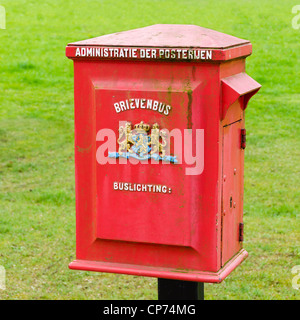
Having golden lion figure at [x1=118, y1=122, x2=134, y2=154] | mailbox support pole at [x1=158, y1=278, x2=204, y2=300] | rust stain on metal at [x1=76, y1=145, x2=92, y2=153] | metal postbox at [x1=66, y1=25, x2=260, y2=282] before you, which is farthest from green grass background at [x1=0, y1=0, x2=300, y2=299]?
golden lion figure at [x1=118, y1=122, x2=134, y2=154]

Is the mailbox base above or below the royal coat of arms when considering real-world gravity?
below

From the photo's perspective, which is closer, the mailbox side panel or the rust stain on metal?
the mailbox side panel

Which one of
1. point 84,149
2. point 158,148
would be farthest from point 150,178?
point 84,149

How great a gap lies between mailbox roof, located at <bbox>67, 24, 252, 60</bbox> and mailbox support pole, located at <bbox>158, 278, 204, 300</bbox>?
1165 millimetres

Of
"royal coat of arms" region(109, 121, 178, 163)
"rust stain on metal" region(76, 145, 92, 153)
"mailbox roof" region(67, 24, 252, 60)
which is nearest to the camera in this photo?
"mailbox roof" region(67, 24, 252, 60)

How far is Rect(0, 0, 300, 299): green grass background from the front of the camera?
540cm

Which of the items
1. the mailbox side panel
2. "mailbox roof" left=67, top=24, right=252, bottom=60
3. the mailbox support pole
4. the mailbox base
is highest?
"mailbox roof" left=67, top=24, right=252, bottom=60

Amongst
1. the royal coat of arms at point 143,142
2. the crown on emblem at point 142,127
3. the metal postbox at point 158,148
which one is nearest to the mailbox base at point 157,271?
the metal postbox at point 158,148

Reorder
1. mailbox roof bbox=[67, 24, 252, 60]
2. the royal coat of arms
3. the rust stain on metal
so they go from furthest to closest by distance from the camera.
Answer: the rust stain on metal
the royal coat of arms
mailbox roof bbox=[67, 24, 252, 60]

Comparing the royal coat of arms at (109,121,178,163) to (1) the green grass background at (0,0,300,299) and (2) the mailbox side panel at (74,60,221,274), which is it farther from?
(1) the green grass background at (0,0,300,299)

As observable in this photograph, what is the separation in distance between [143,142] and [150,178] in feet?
0.58

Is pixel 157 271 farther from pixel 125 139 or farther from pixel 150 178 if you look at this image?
pixel 125 139

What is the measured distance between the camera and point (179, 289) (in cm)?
350

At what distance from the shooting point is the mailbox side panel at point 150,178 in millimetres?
3178
